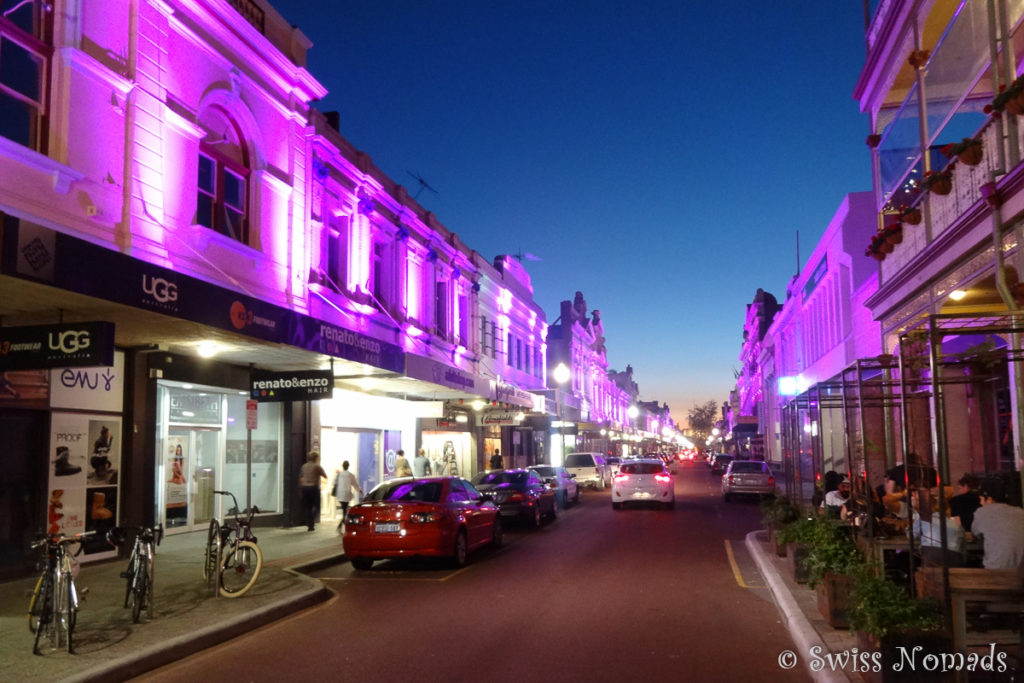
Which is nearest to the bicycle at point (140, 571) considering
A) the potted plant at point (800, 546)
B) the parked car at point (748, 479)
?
the potted plant at point (800, 546)

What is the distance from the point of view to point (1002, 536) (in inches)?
284

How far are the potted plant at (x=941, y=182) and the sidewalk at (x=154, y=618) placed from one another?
31.7 ft

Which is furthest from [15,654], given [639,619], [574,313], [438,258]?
[574,313]

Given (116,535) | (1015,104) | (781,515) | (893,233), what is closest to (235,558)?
(116,535)

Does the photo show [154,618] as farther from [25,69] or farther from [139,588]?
[25,69]

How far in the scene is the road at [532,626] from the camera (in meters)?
7.62

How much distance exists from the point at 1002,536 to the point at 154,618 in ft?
28.1

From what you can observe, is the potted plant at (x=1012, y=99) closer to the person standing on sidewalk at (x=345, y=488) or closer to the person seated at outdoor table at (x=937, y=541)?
the person seated at outdoor table at (x=937, y=541)

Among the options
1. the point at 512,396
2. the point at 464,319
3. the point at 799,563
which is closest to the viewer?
the point at 799,563

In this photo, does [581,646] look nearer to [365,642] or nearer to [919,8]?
[365,642]

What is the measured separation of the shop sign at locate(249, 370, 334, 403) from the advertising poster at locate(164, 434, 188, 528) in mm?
2300

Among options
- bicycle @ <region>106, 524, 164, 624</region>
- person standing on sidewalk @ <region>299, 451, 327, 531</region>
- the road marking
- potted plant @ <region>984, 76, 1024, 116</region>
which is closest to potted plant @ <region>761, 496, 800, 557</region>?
the road marking

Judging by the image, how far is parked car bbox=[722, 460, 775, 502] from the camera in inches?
1167

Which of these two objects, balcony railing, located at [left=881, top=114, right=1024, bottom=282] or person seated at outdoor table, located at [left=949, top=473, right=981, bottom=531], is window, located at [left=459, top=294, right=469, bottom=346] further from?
person seated at outdoor table, located at [left=949, top=473, right=981, bottom=531]
